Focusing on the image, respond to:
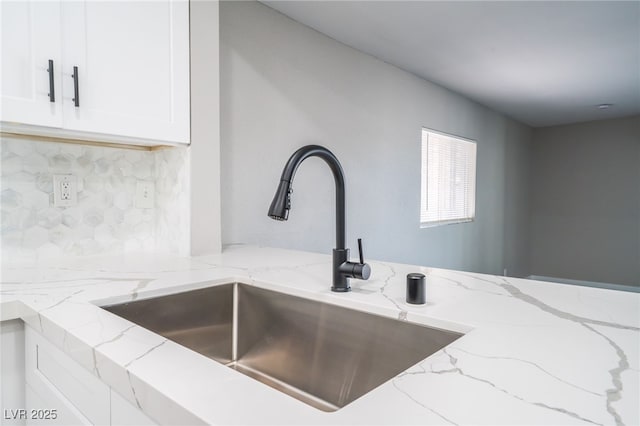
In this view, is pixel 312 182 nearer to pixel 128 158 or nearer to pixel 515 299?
pixel 128 158

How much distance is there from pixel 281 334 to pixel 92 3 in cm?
119

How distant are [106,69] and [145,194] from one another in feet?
1.89

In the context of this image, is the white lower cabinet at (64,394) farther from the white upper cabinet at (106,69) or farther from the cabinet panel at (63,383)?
the white upper cabinet at (106,69)

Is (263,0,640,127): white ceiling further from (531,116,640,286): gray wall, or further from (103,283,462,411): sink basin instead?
(103,283,462,411): sink basin

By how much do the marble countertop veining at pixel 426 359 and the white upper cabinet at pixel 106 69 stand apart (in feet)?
1.65

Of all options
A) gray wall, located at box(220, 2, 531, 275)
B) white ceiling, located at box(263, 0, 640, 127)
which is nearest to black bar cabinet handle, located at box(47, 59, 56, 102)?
gray wall, located at box(220, 2, 531, 275)

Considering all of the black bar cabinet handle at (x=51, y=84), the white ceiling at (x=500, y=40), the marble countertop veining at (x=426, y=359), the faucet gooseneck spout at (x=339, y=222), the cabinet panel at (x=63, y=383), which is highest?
the white ceiling at (x=500, y=40)

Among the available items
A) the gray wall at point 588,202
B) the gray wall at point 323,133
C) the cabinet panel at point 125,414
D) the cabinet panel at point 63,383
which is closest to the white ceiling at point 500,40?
the gray wall at point 323,133

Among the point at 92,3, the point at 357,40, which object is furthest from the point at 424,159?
the point at 92,3

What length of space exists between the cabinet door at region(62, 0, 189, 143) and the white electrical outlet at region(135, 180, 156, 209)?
0.33 meters

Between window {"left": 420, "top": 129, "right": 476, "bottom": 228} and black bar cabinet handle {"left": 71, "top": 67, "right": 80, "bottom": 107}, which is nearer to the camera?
black bar cabinet handle {"left": 71, "top": 67, "right": 80, "bottom": 107}

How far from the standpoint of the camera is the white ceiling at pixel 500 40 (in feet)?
7.78

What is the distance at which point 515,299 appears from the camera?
1.00 m

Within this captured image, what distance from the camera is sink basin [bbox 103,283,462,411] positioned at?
893mm
